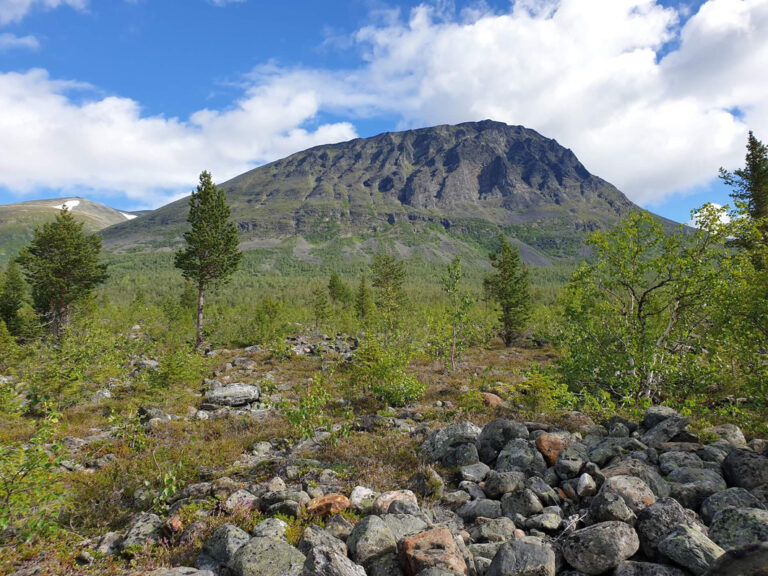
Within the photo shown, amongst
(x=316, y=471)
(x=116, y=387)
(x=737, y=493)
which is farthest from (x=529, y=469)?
(x=116, y=387)

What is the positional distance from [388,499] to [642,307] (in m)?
10.1

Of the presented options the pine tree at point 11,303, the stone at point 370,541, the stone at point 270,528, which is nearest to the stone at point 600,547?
the stone at point 370,541

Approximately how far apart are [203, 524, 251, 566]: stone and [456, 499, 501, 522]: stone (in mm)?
3966

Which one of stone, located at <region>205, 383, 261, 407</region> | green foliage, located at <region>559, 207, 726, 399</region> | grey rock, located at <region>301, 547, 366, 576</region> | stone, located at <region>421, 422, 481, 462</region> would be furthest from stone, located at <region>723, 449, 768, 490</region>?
stone, located at <region>205, 383, 261, 407</region>

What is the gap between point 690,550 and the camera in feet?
14.1

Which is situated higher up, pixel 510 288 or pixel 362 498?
pixel 510 288

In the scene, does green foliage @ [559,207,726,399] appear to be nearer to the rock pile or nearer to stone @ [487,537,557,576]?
the rock pile

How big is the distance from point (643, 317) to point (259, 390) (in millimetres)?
16127

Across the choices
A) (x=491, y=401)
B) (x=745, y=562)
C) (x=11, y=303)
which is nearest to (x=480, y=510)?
(x=745, y=562)

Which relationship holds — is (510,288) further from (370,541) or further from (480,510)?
(370,541)

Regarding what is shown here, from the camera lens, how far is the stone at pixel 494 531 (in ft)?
19.4

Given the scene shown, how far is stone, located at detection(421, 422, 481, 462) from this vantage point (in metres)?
9.85

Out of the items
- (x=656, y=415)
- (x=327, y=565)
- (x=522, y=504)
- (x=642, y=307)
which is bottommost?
(x=522, y=504)

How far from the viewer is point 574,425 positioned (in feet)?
36.3
